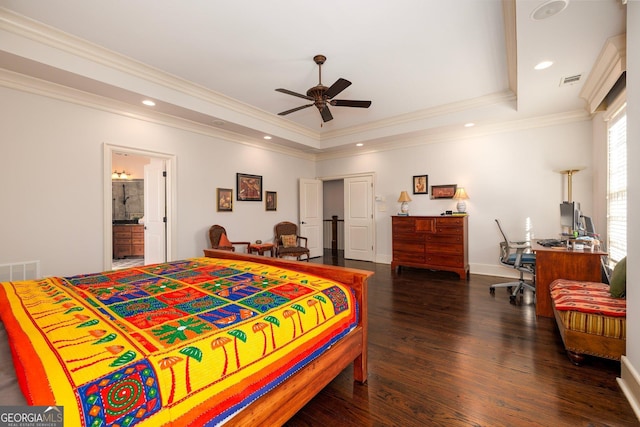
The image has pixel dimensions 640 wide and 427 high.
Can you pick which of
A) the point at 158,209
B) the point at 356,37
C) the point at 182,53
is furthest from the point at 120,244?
the point at 356,37

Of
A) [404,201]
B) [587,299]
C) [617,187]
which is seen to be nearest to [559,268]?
[587,299]

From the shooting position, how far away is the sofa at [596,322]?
83.0 inches

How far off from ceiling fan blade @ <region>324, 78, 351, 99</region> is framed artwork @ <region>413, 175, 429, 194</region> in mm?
3167

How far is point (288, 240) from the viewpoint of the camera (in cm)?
603

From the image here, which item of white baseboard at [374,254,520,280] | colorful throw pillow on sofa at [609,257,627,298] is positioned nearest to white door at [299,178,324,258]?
white baseboard at [374,254,520,280]

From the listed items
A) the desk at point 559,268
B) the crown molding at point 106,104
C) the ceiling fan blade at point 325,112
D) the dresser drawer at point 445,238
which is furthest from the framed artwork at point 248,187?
the desk at point 559,268

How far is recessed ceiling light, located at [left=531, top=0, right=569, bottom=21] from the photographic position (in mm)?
2076

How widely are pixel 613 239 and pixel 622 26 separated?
240 centimetres

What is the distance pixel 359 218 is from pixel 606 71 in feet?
14.9

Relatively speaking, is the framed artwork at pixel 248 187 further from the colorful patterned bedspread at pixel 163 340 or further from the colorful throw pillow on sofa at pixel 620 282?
the colorful throw pillow on sofa at pixel 620 282

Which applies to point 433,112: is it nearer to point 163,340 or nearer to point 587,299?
point 587,299

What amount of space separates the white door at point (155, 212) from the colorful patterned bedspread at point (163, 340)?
8.25 ft

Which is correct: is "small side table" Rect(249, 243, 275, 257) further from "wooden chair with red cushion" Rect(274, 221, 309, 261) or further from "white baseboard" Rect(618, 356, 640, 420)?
"white baseboard" Rect(618, 356, 640, 420)

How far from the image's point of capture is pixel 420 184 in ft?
18.9
